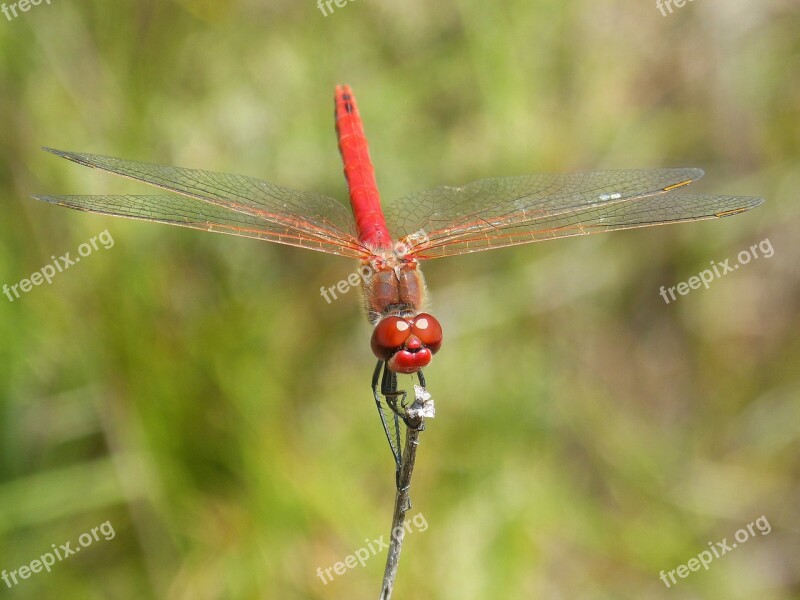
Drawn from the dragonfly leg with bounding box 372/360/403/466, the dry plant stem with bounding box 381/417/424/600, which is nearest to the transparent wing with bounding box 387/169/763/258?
the dragonfly leg with bounding box 372/360/403/466

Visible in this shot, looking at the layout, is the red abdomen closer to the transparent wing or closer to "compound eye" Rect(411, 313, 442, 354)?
the transparent wing

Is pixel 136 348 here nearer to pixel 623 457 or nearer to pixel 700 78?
pixel 623 457

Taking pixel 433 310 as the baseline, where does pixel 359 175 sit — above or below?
below

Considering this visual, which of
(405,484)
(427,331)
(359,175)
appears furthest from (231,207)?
(405,484)

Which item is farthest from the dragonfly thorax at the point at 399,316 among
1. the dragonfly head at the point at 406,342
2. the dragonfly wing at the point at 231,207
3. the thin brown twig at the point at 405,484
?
the thin brown twig at the point at 405,484

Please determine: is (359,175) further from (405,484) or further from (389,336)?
(405,484)

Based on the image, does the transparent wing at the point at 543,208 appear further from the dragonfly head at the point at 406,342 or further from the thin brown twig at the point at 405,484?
the thin brown twig at the point at 405,484

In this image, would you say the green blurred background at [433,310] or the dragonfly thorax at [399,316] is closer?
the dragonfly thorax at [399,316]
